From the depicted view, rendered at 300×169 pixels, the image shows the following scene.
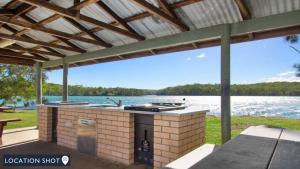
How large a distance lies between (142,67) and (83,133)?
53062 mm

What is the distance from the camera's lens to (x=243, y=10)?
3.21 metres

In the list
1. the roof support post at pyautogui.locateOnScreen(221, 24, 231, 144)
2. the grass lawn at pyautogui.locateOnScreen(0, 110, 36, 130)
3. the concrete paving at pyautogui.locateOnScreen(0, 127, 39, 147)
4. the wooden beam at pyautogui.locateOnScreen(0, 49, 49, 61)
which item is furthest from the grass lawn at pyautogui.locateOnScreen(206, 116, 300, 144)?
the grass lawn at pyautogui.locateOnScreen(0, 110, 36, 130)

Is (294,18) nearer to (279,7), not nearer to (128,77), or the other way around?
(279,7)

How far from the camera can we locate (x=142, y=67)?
188 feet

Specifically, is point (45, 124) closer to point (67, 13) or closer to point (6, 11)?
point (6, 11)

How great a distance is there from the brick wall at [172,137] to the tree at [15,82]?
51.3 feet

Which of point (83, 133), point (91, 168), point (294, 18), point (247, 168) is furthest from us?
point (83, 133)

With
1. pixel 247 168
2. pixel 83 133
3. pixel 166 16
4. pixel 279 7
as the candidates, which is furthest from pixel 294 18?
pixel 83 133

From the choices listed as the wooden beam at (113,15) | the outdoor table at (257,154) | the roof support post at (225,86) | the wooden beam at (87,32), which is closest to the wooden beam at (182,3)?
the roof support post at (225,86)

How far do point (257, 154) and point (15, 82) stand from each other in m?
17.8

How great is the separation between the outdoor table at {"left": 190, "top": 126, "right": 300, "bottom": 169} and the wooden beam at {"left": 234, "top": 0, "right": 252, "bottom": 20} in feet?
5.79

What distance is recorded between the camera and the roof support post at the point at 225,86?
3.59 m

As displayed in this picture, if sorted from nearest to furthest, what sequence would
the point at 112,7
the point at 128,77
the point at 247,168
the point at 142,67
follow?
the point at 247,168 → the point at 112,7 → the point at 142,67 → the point at 128,77

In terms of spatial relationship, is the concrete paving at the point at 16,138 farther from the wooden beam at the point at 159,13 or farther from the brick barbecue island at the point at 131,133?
the wooden beam at the point at 159,13
